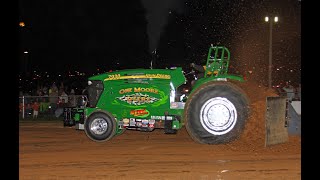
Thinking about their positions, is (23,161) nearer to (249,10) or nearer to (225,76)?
(225,76)

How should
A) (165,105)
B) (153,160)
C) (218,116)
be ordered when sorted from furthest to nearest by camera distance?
(165,105), (218,116), (153,160)

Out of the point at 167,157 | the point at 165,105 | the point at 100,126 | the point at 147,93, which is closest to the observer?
the point at 167,157

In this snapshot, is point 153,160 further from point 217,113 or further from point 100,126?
point 100,126

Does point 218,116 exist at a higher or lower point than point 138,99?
lower

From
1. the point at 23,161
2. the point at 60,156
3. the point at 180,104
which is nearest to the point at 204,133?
the point at 180,104

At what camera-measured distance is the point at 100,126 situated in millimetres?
11406

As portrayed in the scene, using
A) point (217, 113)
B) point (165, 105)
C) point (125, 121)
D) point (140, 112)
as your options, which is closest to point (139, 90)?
point (140, 112)

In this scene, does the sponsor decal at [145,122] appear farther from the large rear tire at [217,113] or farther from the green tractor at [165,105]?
the large rear tire at [217,113]

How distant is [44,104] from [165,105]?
11330 mm

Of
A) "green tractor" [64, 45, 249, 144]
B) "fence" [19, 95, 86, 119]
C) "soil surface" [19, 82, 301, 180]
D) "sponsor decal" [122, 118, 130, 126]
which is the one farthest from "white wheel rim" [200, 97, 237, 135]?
"fence" [19, 95, 86, 119]

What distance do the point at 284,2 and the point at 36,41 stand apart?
1833cm

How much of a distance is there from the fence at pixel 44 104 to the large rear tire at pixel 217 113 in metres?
10.9

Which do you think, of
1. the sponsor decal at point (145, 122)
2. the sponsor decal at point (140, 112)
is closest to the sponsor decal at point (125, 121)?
the sponsor decal at point (140, 112)

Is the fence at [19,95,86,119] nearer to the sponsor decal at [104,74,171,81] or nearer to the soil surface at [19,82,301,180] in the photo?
the soil surface at [19,82,301,180]
